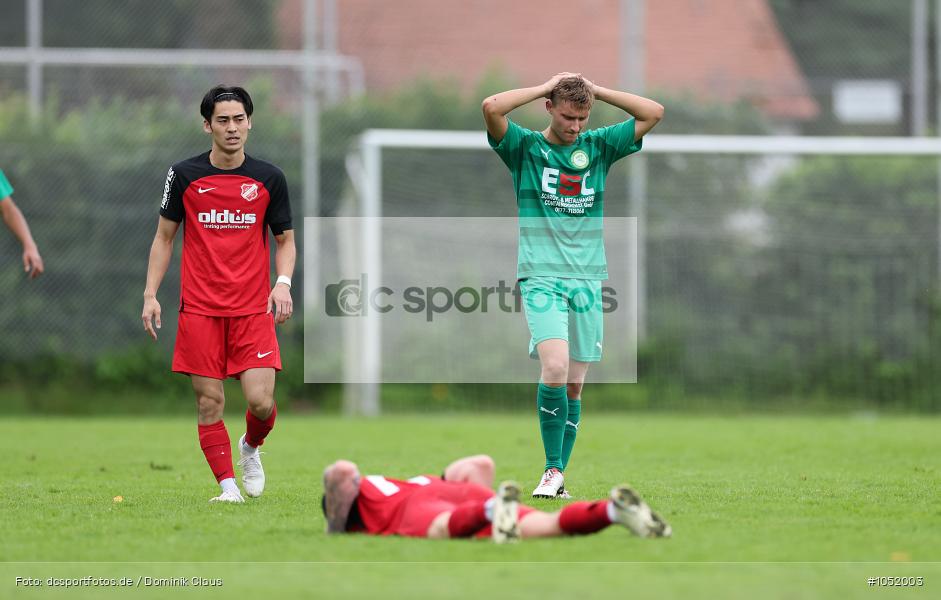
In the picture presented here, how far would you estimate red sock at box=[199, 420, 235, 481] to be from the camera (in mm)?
7168

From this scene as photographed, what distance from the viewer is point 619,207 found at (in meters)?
17.7

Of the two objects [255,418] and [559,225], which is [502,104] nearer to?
[559,225]

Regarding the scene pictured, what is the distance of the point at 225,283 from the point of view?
23.6ft

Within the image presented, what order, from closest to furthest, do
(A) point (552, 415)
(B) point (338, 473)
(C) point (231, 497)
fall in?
1. (B) point (338, 473)
2. (C) point (231, 497)
3. (A) point (552, 415)

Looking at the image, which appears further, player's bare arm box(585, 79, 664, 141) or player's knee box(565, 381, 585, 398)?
player's knee box(565, 381, 585, 398)

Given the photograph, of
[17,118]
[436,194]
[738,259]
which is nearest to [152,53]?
[17,118]

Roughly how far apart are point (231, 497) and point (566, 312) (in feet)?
7.24

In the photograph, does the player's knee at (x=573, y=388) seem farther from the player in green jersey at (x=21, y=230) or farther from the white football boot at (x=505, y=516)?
the player in green jersey at (x=21, y=230)

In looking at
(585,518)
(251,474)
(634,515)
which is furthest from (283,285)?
(634,515)

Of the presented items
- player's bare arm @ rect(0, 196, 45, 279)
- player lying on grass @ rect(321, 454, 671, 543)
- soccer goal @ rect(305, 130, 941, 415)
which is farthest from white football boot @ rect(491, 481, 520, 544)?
soccer goal @ rect(305, 130, 941, 415)

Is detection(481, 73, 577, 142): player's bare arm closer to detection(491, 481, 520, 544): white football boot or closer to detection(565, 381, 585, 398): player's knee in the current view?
detection(565, 381, 585, 398): player's knee

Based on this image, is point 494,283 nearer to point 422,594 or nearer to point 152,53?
point 152,53

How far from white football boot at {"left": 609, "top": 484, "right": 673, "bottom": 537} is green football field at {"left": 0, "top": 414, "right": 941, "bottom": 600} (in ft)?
0.26

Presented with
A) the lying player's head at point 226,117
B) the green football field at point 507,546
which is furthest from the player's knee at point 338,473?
the lying player's head at point 226,117
